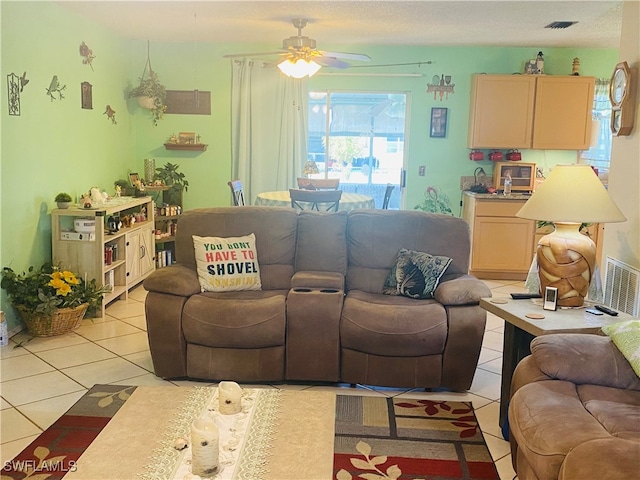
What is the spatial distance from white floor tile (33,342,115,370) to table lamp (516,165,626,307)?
2.77 m

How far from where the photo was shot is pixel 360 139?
7270 mm

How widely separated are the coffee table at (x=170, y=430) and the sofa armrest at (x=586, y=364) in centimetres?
89

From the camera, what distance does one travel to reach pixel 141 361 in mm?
3975

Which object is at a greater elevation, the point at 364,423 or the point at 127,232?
the point at 127,232

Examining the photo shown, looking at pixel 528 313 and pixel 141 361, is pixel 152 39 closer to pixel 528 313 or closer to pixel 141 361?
pixel 141 361

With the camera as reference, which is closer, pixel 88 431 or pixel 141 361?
pixel 88 431

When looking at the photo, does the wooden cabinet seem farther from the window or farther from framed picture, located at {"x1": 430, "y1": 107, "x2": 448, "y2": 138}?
the window

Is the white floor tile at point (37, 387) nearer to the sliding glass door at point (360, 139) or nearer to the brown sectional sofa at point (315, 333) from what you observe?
the brown sectional sofa at point (315, 333)

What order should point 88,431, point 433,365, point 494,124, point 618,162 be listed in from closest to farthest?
point 88,431 < point 433,365 < point 618,162 < point 494,124

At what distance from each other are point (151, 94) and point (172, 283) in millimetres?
3677

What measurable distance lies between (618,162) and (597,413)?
214 centimetres

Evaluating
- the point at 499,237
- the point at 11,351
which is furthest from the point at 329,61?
the point at 11,351

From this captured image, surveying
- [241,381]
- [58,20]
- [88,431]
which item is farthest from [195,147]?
[88,431]

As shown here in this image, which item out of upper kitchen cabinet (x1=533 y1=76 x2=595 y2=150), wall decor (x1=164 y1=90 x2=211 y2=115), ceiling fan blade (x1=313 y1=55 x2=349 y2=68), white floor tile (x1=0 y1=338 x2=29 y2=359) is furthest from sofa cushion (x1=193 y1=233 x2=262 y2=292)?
upper kitchen cabinet (x1=533 y1=76 x2=595 y2=150)
